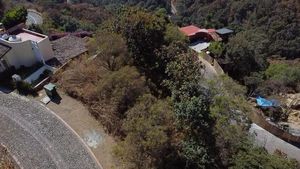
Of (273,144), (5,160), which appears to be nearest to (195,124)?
(273,144)

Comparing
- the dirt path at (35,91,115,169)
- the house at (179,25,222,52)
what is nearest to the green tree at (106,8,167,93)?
the dirt path at (35,91,115,169)

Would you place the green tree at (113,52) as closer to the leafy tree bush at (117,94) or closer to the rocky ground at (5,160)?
the leafy tree bush at (117,94)

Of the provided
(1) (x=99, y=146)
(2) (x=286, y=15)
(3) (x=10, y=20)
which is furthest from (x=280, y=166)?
(2) (x=286, y=15)

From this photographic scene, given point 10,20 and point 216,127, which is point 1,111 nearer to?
point 10,20

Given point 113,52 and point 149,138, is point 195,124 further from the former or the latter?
point 113,52

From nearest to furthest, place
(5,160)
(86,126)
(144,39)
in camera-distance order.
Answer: (5,160) → (86,126) → (144,39)

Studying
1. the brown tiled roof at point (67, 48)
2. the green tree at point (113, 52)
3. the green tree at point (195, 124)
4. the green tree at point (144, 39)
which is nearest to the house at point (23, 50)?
the brown tiled roof at point (67, 48)
